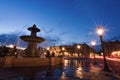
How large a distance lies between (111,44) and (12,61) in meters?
84.4

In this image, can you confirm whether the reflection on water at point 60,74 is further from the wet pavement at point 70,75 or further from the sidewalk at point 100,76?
the sidewalk at point 100,76

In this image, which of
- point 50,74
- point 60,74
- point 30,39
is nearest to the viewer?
point 50,74

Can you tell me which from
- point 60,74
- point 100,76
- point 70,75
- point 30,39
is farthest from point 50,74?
point 30,39

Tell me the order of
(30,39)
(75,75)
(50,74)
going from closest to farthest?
1. (75,75)
2. (50,74)
3. (30,39)

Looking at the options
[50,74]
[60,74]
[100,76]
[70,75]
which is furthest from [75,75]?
[50,74]

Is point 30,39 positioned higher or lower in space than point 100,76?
higher

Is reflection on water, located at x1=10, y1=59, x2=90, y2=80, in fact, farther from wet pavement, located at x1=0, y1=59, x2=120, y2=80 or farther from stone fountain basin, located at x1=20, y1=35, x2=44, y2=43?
stone fountain basin, located at x1=20, y1=35, x2=44, y2=43

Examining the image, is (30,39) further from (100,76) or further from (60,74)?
(100,76)

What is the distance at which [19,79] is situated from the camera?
379 inches

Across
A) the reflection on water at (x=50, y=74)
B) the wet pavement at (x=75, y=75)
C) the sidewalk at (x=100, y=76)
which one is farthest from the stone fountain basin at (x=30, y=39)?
the sidewalk at (x=100, y=76)

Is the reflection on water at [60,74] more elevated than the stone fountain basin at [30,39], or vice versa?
the stone fountain basin at [30,39]

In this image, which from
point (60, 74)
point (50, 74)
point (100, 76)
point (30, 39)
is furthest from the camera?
point (30, 39)

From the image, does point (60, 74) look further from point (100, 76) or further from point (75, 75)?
point (100, 76)

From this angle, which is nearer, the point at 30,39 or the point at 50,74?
the point at 50,74
